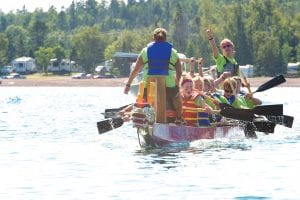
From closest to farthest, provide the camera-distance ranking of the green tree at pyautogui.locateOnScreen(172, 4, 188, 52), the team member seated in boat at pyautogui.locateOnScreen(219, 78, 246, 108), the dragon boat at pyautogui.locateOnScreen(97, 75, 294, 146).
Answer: the dragon boat at pyautogui.locateOnScreen(97, 75, 294, 146) → the team member seated in boat at pyautogui.locateOnScreen(219, 78, 246, 108) → the green tree at pyautogui.locateOnScreen(172, 4, 188, 52)

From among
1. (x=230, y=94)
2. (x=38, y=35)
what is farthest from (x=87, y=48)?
(x=230, y=94)

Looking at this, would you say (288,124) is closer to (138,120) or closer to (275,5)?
(138,120)

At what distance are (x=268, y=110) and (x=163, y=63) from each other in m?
4.05

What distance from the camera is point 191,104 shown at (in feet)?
72.0

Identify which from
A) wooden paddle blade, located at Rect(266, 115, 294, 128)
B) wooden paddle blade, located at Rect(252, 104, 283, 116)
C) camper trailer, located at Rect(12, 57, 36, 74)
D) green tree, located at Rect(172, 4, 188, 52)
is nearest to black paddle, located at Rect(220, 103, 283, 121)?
wooden paddle blade, located at Rect(252, 104, 283, 116)

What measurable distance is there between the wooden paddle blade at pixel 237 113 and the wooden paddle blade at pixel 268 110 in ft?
0.57

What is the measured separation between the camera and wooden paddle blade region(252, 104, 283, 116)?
23.2 metres

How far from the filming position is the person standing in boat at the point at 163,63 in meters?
20.5

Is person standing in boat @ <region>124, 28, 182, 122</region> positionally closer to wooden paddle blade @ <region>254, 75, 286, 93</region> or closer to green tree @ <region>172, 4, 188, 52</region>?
wooden paddle blade @ <region>254, 75, 286, 93</region>

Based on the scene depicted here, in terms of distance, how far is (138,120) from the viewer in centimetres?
2025

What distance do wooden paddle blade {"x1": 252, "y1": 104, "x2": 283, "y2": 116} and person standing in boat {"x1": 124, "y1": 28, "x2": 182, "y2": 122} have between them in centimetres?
294

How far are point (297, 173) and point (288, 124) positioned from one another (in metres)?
7.13

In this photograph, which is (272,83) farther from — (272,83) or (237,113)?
(237,113)

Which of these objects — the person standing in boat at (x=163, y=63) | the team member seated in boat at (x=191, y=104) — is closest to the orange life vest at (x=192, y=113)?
the team member seated in boat at (x=191, y=104)
